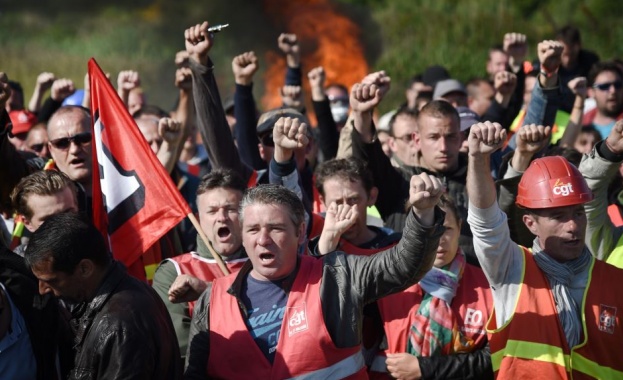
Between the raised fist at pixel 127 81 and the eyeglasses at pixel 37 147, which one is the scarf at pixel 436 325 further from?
the eyeglasses at pixel 37 147

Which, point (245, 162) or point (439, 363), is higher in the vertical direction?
point (245, 162)

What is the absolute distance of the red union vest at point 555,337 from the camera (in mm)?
5414

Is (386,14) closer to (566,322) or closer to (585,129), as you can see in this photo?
(585,129)

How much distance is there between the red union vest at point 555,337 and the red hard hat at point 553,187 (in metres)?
0.38

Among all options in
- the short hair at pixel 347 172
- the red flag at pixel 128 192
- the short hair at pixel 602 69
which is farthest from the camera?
the short hair at pixel 602 69

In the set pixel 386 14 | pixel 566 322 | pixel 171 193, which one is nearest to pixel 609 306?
pixel 566 322

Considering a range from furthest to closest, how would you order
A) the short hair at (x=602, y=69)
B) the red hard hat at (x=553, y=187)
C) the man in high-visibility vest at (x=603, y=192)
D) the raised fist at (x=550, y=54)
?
1. the short hair at (x=602, y=69)
2. the raised fist at (x=550, y=54)
3. the man in high-visibility vest at (x=603, y=192)
4. the red hard hat at (x=553, y=187)

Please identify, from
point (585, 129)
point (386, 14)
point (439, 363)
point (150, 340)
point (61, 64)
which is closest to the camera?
point (150, 340)

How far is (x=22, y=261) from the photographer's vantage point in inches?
209

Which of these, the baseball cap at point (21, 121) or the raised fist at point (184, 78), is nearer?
the raised fist at point (184, 78)

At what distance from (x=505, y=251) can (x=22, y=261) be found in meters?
2.44

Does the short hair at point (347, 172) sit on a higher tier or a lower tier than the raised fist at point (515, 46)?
lower

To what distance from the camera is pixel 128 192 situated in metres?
6.88

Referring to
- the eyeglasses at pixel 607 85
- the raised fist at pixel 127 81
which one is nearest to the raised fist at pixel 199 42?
the raised fist at pixel 127 81
